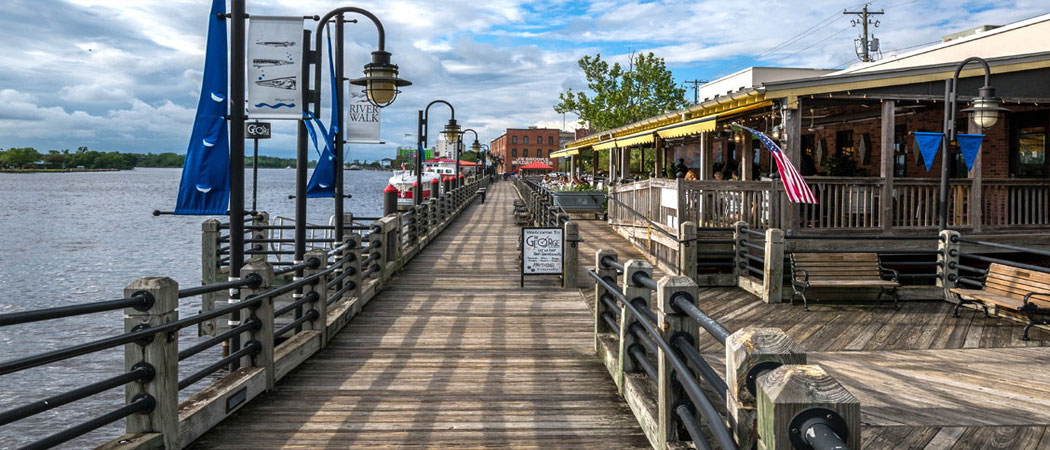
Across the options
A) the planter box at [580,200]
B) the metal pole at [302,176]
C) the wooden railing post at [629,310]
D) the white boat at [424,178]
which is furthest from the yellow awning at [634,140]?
the white boat at [424,178]

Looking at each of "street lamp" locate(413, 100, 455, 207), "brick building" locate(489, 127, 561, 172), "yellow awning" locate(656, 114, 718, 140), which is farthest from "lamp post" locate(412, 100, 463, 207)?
"brick building" locate(489, 127, 561, 172)

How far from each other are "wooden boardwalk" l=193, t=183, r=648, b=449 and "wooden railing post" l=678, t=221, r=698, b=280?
7.19 feet

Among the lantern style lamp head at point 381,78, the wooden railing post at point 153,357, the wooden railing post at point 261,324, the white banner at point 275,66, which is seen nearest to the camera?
the wooden railing post at point 153,357

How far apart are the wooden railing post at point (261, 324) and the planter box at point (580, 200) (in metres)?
23.5

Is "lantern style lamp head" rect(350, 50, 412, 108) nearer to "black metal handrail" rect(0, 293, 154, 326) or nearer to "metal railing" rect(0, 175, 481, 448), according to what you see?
"metal railing" rect(0, 175, 481, 448)

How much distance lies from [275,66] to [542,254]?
257 inches

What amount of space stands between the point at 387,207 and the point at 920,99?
13.0 metres

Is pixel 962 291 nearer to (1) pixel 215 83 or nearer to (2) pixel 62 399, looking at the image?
(1) pixel 215 83

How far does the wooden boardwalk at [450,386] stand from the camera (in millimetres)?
5508

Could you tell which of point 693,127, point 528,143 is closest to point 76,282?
point 693,127

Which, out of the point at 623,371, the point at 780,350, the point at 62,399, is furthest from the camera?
the point at 623,371

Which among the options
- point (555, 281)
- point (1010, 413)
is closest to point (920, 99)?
point (555, 281)

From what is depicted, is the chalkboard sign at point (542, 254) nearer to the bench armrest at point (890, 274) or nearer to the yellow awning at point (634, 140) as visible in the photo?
the bench armrest at point (890, 274)

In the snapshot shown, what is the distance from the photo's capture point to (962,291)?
10.4m
